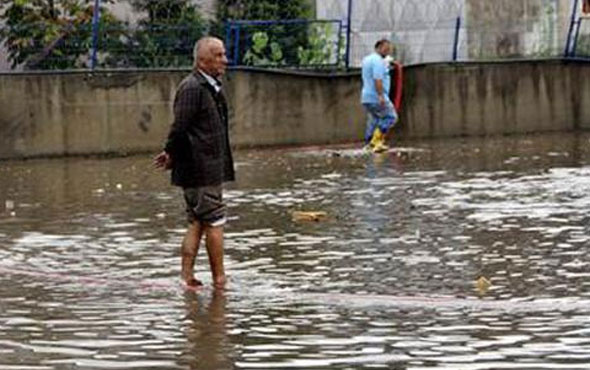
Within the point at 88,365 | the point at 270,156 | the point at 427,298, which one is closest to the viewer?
the point at 88,365

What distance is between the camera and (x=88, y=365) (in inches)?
358

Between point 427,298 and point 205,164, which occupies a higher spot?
point 205,164

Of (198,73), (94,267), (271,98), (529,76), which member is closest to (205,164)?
(198,73)

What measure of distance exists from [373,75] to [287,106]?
2.33 m

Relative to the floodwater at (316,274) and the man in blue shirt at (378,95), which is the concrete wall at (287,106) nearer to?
the man in blue shirt at (378,95)

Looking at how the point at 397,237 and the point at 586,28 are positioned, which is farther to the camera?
the point at 586,28

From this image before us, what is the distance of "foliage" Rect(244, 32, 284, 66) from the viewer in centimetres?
2789

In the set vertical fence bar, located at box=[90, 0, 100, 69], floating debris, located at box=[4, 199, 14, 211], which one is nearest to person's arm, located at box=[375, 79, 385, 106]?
vertical fence bar, located at box=[90, 0, 100, 69]

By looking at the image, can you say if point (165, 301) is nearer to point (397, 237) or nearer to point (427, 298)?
point (427, 298)

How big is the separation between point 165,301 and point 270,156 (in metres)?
13.8

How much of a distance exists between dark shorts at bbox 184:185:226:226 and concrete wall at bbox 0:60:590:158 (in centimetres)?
1382

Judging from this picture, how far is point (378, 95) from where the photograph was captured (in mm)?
25641

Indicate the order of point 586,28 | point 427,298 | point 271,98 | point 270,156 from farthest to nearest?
1. point 586,28
2. point 271,98
3. point 270,156
4. point 427,298

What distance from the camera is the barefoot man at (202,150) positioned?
1201cm
